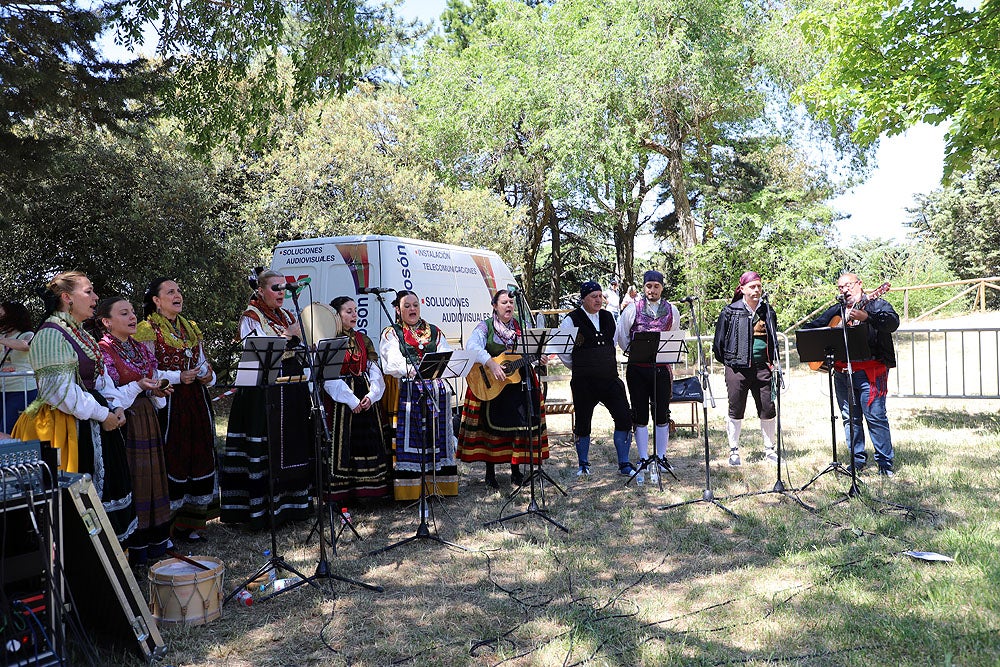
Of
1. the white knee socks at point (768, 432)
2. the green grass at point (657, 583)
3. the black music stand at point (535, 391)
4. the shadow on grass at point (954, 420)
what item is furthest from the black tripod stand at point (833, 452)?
the shadow on grass at point (954, 420)

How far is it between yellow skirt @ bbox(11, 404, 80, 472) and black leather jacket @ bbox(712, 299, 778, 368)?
538cm

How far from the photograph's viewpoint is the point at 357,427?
6.24m

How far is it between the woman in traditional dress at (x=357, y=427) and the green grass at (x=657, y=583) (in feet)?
1.00

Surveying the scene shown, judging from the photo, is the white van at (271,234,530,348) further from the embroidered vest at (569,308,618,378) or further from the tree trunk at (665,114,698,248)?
the tree trunk at (665,114,698,248)

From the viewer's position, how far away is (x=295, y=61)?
25.4 ft

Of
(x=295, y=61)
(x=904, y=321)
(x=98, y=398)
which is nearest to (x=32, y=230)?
(x=295, y=61)

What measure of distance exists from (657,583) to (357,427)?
2.82m

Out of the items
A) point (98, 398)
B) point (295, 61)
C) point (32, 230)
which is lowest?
point (98, 398)

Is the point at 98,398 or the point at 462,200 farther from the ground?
the point at 462,200

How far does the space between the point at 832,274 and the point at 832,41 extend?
472 inches

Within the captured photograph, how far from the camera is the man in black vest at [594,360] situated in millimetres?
7000

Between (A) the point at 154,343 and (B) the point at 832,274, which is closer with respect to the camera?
(A) the point at 154,343

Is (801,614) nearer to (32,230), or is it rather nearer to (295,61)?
(295,61)

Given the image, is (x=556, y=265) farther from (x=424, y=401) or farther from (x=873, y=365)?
(x=424, y=401)
